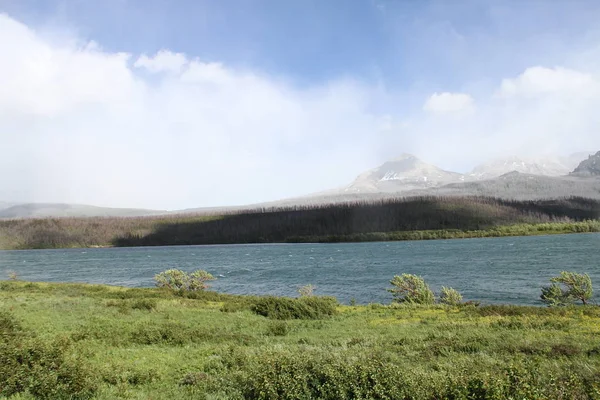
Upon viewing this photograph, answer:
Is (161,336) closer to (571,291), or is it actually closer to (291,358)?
(291,358)

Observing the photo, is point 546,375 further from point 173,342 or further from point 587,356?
point 173,342

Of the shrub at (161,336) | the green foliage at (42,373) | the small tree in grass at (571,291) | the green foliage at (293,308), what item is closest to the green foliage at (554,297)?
the small tree in grass at (571,291)

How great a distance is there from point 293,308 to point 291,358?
21384mm

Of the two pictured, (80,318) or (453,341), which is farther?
(80,318)

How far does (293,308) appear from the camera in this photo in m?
33.4

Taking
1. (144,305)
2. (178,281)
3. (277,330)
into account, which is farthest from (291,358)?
(178,281)

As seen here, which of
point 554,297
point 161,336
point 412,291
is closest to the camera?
point 161,336

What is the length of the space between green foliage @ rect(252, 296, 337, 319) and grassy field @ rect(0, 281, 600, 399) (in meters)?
2.21

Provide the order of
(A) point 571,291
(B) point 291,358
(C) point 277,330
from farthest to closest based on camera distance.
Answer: (A) point 571,291
(C) point 277,330
(B) point 291,358

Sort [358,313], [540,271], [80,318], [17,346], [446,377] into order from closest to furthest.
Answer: [446,377]
[17,346]
[80,318]
[358,313]
[540,271]

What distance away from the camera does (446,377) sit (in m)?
10.9

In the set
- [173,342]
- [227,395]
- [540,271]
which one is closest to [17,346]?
[227,395]

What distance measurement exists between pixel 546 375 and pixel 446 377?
3.30 metres

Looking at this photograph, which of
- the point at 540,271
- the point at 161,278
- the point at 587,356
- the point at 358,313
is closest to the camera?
the point at 587,356
